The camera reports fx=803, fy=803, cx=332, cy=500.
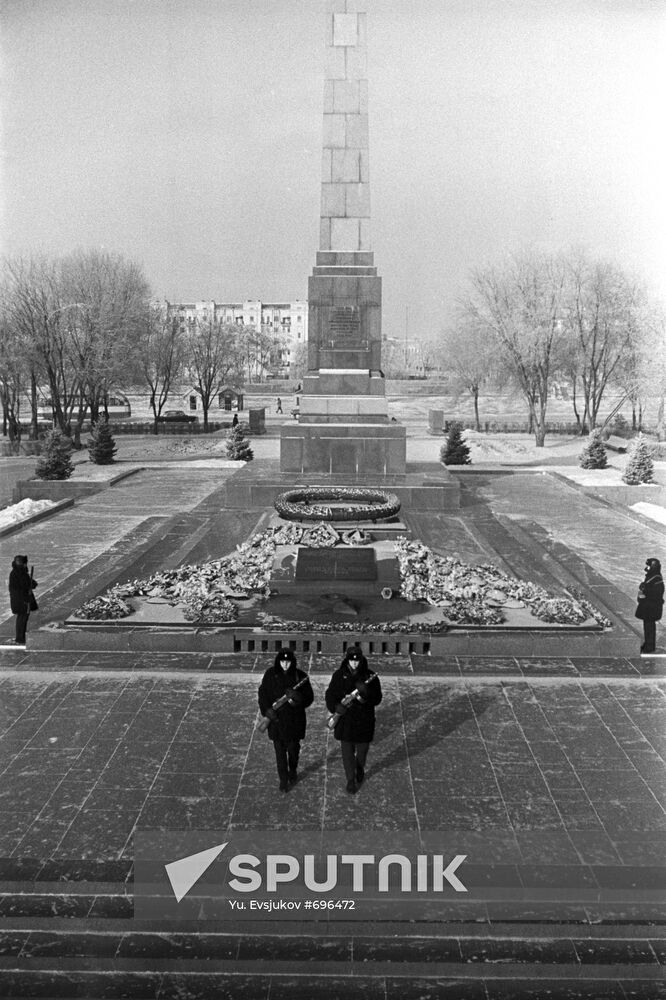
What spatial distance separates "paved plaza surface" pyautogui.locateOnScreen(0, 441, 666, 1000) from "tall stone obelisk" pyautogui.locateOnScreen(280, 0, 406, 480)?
30.3ft

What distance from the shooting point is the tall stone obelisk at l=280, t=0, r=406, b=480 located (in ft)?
63.1

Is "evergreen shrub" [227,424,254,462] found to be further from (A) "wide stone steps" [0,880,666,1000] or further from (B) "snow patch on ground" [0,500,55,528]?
(A) "wide stone steps" [0,880,666,1000]

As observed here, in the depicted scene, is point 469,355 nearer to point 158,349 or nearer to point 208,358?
point 208,358

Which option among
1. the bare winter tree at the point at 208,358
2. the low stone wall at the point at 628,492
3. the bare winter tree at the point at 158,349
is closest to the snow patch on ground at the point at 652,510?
the low stone wall at the point at 628,492

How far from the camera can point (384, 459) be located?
758 inches

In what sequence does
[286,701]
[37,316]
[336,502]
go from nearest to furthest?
[286,701] → [336,502] → [37,316]

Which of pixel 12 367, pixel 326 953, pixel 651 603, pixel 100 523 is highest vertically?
pixel 12 367

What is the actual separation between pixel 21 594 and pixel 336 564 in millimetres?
4042

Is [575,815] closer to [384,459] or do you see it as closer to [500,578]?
[500,578]

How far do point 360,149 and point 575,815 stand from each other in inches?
696

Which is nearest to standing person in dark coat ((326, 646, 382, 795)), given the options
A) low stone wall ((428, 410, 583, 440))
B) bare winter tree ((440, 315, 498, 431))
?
bare winter tree ((440, 315, 498, 431))

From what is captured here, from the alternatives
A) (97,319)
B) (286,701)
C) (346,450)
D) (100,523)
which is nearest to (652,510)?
(346,450)

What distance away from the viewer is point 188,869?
541cm

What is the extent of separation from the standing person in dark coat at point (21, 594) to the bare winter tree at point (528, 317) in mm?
28947
